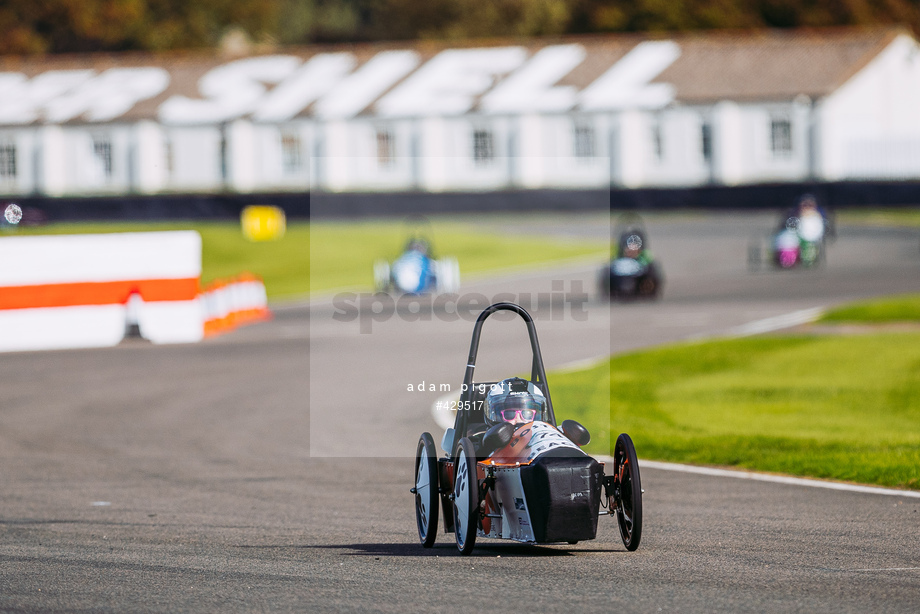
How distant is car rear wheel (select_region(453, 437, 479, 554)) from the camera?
7641 millimetres

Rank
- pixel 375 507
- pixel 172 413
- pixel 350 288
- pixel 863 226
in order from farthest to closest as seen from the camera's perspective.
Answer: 1. pixel 863 226
2. pixel 350 288
3. pixel 172 413
4. pixel 375 507

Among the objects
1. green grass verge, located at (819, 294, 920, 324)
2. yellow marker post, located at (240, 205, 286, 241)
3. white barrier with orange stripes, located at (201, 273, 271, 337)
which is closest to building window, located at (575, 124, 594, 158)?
yellow marker post, located at (240, 205, 286, 241)

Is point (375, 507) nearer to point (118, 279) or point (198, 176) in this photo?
point (118, 279)

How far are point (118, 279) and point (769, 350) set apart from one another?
411 inches

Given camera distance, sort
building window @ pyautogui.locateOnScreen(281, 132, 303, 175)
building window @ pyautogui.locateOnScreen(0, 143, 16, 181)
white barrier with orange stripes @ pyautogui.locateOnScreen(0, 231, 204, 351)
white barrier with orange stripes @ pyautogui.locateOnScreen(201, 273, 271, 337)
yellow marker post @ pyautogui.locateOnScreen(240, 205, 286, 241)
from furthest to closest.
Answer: building window @ pyautogui.locateOnScreen(0, 143, 16, 181)
building window @ pyautogui.locateOnScreen(281, 132, 303, 175)
yellow marker post @ pyautogui.locateOnScreen(240, 205, 286, 241)
white barrier with orange stripes @ pyautogui.locateOnScreen(201, 273, 271, 337)
white barrier with orange stripes @ pyautogui.locateOnScreen(0, 231, 204, 351)

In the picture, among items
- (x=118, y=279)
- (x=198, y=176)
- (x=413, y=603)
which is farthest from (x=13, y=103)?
(x=413, y=603)

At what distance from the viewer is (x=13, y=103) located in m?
62.2

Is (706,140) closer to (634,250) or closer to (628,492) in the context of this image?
(634,250)

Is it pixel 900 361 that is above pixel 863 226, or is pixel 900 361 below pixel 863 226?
below

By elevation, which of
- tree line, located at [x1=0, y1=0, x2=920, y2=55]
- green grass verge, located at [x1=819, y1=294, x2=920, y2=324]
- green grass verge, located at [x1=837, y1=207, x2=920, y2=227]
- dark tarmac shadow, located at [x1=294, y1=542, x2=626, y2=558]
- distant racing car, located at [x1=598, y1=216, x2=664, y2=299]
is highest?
tree line, located at [x1=0, y1=0, x2=920, y2=55]

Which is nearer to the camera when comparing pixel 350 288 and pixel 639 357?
pixel 639 357

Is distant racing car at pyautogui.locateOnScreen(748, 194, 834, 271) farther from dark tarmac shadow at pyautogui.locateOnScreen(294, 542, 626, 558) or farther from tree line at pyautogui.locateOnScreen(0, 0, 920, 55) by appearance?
tree line at pyautogui.locateOnScreen(0, 0, 920, 55)

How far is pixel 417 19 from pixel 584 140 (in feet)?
106

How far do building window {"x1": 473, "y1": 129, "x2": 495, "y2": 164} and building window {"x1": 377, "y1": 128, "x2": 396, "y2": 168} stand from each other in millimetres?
3389
